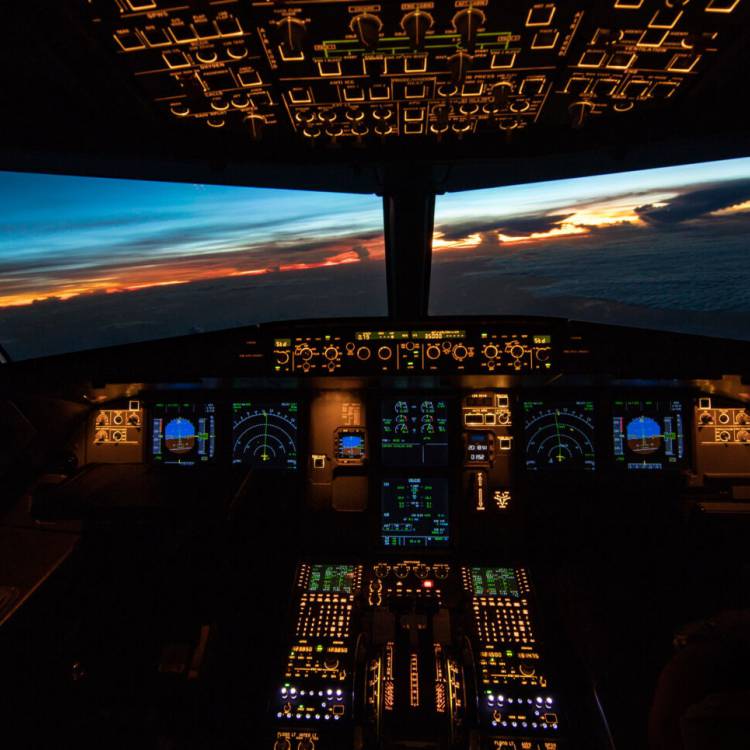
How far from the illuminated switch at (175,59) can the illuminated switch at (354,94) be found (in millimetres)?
355

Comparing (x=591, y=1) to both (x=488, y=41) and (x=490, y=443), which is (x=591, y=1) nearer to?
(x=488, y=41)

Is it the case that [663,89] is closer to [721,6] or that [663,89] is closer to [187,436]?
[721,6]

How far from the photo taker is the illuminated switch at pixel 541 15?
1.15m

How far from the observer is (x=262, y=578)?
2.76m

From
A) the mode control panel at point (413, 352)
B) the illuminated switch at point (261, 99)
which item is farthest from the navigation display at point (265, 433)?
the illuminated switch at point (261, 99)

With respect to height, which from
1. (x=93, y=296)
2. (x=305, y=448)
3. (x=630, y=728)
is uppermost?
(x=93, y=296)

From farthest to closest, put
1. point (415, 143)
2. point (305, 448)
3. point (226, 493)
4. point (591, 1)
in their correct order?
point (305, 448) → point (226, 493) → point (415, 143) → point (591, 1)

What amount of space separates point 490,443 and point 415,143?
1502 mm

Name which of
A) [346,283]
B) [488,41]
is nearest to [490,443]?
[346,283]

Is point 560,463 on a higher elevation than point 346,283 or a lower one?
lower

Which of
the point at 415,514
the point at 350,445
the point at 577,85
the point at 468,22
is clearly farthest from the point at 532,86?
the point at 415,514

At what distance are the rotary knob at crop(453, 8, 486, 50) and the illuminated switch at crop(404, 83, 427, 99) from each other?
0.23 meters

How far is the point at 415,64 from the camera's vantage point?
136 cm

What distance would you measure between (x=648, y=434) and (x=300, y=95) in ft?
7.08
